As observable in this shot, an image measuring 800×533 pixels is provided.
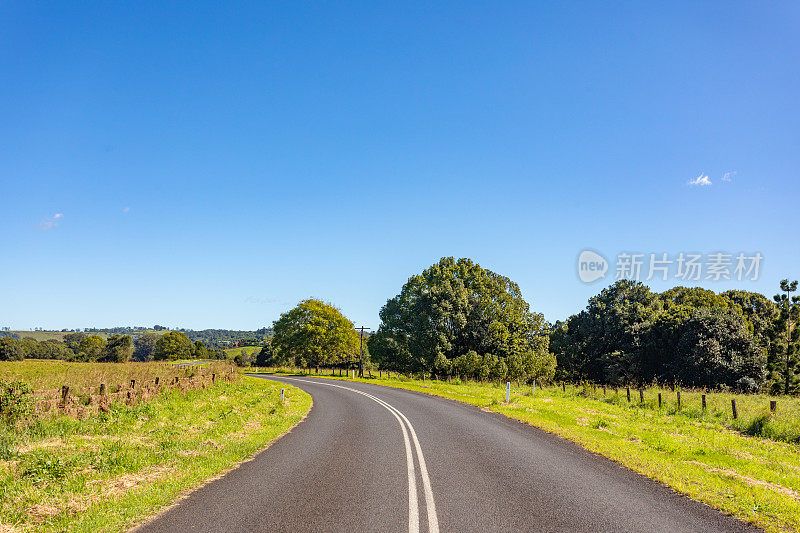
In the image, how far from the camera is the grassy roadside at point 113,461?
259 inches

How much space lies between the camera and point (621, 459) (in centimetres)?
1076

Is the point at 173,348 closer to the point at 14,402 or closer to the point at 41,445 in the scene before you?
the point at 14,402

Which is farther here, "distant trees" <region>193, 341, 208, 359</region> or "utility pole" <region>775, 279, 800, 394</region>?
"distant trees" <region>193, 341, 208, 359</region>

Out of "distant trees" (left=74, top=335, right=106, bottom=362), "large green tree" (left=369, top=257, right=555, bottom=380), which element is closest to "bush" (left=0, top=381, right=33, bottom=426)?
"large green tree" (left=369, top=257, right=555, bottom=380)

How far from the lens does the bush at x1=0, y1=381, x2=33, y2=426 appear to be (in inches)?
457

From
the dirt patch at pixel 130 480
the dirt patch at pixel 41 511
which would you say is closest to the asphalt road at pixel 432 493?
the dirt patch at pixel 130 480

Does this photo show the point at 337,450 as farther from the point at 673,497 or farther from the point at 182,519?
the point at 673,497

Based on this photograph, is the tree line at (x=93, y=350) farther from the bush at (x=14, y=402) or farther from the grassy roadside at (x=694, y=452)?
the grassy roadside at (x=694, y=452)

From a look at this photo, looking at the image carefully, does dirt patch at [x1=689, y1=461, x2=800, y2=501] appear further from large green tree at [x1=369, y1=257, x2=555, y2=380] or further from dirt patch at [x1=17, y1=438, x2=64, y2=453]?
large green tree at [x1=369, y1=257, x2=555, y2=380]

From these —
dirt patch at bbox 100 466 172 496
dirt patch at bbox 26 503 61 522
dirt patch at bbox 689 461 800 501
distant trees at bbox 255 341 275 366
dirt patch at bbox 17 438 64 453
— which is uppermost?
dirt patch at bbox 689 461 800 501

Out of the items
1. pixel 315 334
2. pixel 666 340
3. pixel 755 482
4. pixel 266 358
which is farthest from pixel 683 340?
pixel 266 358

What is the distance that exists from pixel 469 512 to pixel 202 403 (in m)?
17.9

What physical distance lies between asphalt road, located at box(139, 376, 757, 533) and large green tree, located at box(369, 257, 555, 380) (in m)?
35.9

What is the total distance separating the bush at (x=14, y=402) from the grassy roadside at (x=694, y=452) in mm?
15849
